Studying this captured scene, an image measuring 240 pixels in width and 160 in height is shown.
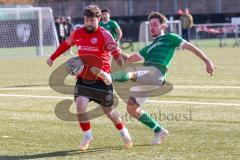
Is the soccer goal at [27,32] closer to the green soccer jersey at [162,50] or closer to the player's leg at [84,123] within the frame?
the green soccer jersey at [162,50]

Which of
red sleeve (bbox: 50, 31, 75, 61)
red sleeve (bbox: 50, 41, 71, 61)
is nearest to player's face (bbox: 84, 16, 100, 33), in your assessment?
red sleeve (bbox: 50, 31, 75, 61)

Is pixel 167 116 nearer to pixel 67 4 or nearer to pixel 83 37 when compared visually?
pixel 83 37

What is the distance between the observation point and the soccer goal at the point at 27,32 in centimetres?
3334

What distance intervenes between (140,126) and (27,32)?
24.0m

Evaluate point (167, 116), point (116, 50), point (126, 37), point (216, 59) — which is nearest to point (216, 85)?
point (167, 116)

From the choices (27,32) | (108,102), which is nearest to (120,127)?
(108,102)

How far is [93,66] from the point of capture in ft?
30.8

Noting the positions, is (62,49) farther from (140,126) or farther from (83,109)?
(140,126)

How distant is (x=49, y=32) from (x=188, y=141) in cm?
2510

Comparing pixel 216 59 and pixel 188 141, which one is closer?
pixel 188 141

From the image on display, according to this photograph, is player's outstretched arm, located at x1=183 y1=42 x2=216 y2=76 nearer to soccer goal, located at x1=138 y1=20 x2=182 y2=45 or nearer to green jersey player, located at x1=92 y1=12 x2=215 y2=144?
green jersey player, located at x1=92 y1=12 x2=215 y2=144

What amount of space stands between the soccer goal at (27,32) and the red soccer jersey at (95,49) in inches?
925

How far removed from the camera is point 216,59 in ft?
89.6

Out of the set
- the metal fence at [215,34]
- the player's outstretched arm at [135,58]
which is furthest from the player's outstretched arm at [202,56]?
the metal fence at [215,34]
